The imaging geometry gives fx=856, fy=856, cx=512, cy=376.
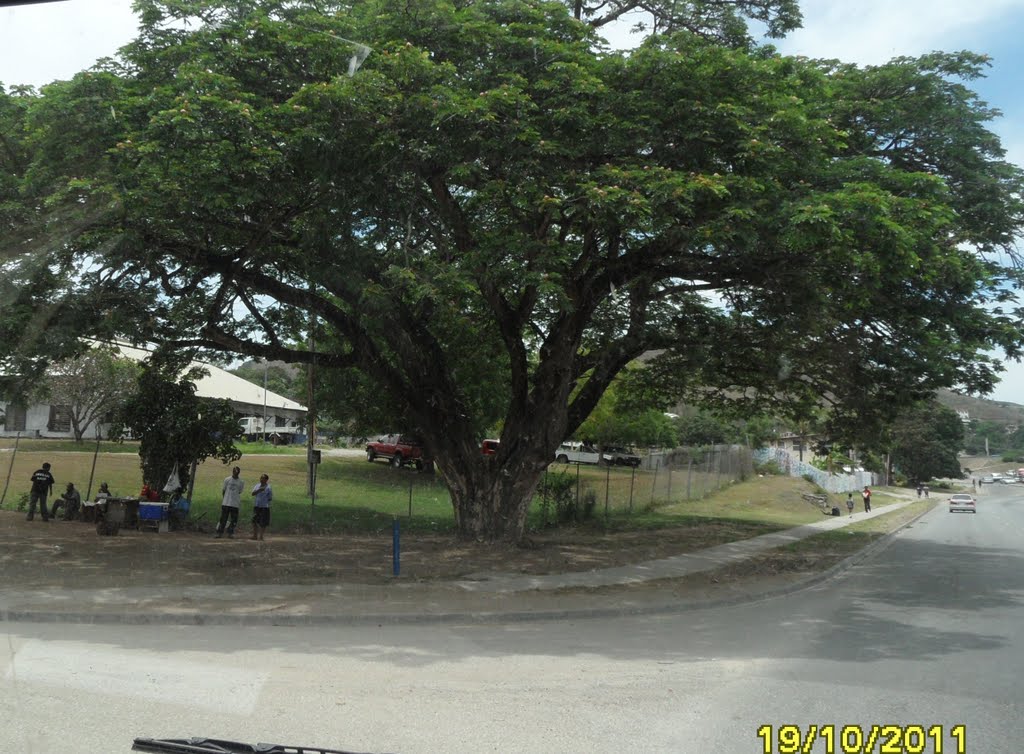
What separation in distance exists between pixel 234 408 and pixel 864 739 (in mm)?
44953

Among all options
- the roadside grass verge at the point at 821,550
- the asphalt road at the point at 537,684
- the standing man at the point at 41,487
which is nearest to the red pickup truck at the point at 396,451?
the roadside grass verge at the point at 821,550

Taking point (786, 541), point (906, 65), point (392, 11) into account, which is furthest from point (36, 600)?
point (786, 541)

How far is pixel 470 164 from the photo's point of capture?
12008 millimetres

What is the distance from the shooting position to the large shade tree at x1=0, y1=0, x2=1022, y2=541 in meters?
11.4

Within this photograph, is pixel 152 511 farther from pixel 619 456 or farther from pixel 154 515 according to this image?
pixel 619 456

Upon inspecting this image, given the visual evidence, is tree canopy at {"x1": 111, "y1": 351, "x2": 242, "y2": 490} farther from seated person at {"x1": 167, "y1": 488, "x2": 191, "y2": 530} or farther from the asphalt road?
the asphalt road

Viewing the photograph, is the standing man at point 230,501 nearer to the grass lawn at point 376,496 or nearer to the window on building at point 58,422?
the grass lawn at point 376,496

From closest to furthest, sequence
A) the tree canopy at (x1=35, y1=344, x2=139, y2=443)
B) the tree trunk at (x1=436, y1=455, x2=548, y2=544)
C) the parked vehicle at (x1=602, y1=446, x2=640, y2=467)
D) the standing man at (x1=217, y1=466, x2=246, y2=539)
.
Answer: the tree trunk at (x1=436, y1=455, x2=548, y2=544), the standing man at (x1=217, y1=466, x2=246, y2=539), the tree canopy at (x1=35, y1=344, x2=139, y2=443), the parked vehicle at (x1=602, y1=446, x2=640, y2=467)

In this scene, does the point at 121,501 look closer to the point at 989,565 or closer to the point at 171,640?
the point at 171,640

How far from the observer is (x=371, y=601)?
1126 centimetres

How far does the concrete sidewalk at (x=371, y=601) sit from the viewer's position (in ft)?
32.9

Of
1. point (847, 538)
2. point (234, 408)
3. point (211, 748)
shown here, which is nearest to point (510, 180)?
point (211, 748)

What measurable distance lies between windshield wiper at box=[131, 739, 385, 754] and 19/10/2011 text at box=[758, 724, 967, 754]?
2.95m

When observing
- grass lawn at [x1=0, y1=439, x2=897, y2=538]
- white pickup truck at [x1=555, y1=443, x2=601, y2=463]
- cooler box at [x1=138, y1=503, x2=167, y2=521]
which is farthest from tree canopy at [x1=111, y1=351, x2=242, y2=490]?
white pickup truck at [x1=555, y1=443, x2=601, y2=463]
